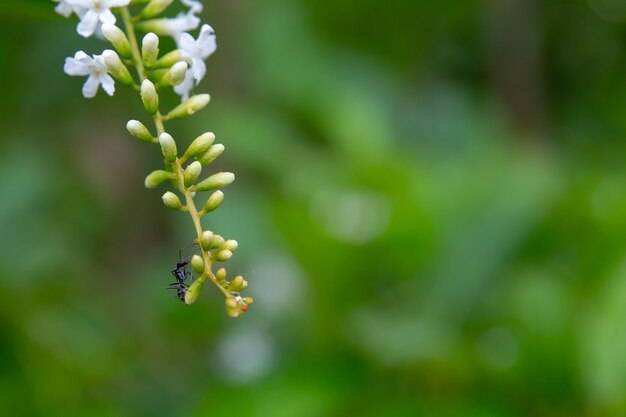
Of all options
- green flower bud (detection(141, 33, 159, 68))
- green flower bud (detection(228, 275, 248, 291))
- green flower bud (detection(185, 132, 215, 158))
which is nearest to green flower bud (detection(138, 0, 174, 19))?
green flower bud (detection(141, 33, 159, 68))

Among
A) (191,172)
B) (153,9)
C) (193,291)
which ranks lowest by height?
(193,291)

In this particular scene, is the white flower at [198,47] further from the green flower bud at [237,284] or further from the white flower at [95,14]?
the green flower bud at [237,284]

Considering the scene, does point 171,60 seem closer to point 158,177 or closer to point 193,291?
point 158,177

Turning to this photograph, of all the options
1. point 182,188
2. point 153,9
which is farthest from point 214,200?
point 153,9

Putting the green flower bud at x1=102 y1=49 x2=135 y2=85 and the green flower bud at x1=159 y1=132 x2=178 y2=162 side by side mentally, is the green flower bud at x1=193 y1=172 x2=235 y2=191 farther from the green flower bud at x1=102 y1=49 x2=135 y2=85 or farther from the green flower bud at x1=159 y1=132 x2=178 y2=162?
the green flower bud at x1=102 y1=49 x2=135 y2=85

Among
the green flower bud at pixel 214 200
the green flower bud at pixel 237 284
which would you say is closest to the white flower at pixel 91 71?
the green flower bud at pixel 214 200
